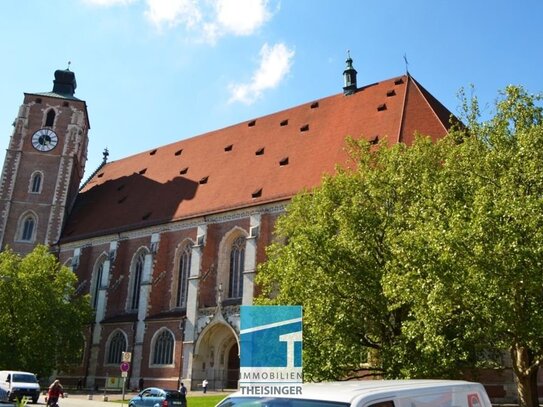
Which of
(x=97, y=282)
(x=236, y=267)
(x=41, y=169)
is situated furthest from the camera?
(x=41, y=169)

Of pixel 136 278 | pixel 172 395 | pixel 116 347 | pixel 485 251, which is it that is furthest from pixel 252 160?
pixel 485 251

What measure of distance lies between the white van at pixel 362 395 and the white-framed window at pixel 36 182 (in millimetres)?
38200

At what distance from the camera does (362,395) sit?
13.8 feet

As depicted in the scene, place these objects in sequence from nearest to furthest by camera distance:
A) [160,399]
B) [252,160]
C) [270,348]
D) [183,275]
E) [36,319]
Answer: [270,348] < [160,399] < [36,319] < [183,275] < [252,160]

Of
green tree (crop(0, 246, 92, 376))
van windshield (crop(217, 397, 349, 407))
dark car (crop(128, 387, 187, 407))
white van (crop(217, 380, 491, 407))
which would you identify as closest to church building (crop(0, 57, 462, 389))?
green tree (crop(0, 246, 92, 376))

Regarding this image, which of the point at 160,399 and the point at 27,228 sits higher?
the point at 27,228

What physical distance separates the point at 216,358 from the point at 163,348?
334 cm

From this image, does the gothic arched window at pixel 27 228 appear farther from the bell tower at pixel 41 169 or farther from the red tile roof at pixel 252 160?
the red tile roof at pixel 252 160

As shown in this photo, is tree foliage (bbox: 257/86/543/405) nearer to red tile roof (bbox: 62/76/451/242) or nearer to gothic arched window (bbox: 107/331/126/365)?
red tile roof (bbox: 62/76/451/242)

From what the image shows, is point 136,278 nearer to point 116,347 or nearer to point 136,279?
point 136,279

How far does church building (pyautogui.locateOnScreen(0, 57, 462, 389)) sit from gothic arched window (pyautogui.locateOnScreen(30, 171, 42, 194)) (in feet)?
0.27

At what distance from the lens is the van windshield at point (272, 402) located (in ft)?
13.9

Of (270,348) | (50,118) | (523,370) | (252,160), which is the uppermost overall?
(50,118)

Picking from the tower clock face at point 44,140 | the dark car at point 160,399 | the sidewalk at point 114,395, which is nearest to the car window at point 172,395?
the dark car at point 160,399
